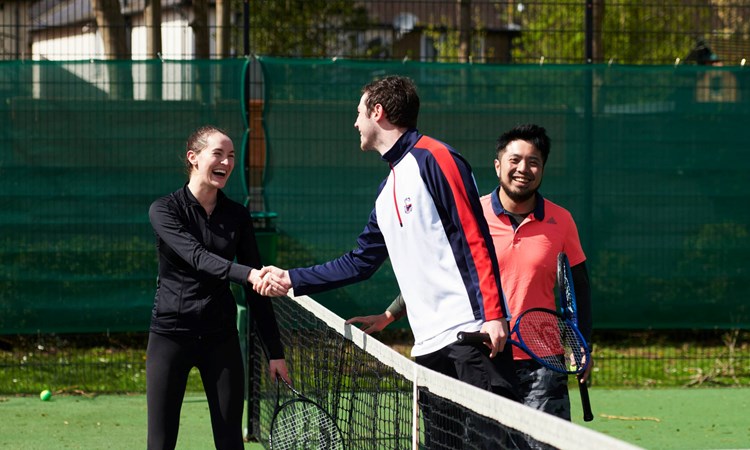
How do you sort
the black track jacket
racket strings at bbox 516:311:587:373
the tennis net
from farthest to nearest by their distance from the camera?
racket strings at bbox 516:311:587:373 → the black track jacket → the tennis net

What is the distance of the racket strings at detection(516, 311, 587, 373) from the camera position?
16.1 feet

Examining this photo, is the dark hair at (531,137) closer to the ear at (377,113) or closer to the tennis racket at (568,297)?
the tennis racket at (568,297)

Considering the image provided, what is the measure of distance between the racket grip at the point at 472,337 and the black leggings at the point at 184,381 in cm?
125

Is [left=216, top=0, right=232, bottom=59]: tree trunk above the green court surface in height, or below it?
A: above

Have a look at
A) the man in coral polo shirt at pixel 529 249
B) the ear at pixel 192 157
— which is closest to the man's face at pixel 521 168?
the man in coral polo shirt at pixel 529 249

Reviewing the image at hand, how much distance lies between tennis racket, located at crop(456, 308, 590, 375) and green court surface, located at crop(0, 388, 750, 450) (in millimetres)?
2475

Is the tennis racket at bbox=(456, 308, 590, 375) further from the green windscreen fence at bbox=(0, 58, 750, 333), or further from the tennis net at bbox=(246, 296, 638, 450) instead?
the green windscreen fence at bbox=(0, 58, 750, 333)

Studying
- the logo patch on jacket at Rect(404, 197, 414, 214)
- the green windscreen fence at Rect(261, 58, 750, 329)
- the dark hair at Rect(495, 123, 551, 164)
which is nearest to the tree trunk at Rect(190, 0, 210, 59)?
Result: the green windscreen fence at Rect(261, 58, 750, 329)

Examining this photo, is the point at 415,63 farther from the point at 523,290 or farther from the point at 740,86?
the point at 523,290

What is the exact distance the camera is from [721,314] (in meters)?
9.04

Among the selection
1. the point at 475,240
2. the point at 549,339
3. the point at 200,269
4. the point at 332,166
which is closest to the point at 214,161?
the point at 200,269

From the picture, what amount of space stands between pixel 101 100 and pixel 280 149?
1.37m

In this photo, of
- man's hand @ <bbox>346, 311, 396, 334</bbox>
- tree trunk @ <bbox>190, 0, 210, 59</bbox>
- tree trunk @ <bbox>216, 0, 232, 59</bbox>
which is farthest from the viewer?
tree trunk @ <bbox>190, 0, 210, 59</bbox>

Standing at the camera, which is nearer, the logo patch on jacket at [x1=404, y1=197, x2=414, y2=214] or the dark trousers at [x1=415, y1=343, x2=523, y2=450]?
the dark trousers at [x1=415, y1=343, x2=523, y2=450]
